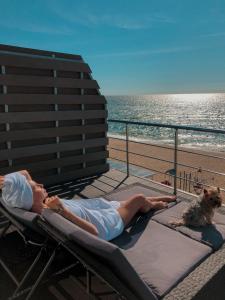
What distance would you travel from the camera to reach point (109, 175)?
14.2 feet

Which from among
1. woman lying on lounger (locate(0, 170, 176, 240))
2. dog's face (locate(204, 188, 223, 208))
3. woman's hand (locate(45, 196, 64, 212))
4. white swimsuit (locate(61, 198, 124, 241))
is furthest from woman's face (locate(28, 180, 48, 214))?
dog's face (locate(204, 188, 223, 208))

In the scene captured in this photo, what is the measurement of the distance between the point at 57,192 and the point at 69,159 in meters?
0.59

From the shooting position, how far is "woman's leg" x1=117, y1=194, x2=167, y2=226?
2381mm

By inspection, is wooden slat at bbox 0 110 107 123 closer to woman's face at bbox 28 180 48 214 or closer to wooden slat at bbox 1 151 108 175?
wooden slat at bbox 1 151 108 175

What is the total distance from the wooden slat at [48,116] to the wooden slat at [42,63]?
1.95ft

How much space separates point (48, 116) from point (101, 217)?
6.61ft

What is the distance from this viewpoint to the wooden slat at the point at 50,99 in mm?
3479

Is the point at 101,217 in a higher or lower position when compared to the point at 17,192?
lower

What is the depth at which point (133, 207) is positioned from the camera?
2.46m

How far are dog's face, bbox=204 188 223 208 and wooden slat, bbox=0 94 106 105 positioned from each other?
2382mm

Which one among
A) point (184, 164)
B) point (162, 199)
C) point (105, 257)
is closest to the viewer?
point (105, 257)

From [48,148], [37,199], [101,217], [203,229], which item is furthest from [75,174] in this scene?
[203,229]

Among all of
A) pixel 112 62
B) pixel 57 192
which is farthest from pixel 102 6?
pixel 112 62

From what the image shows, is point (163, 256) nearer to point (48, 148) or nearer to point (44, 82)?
point (48, 148)
